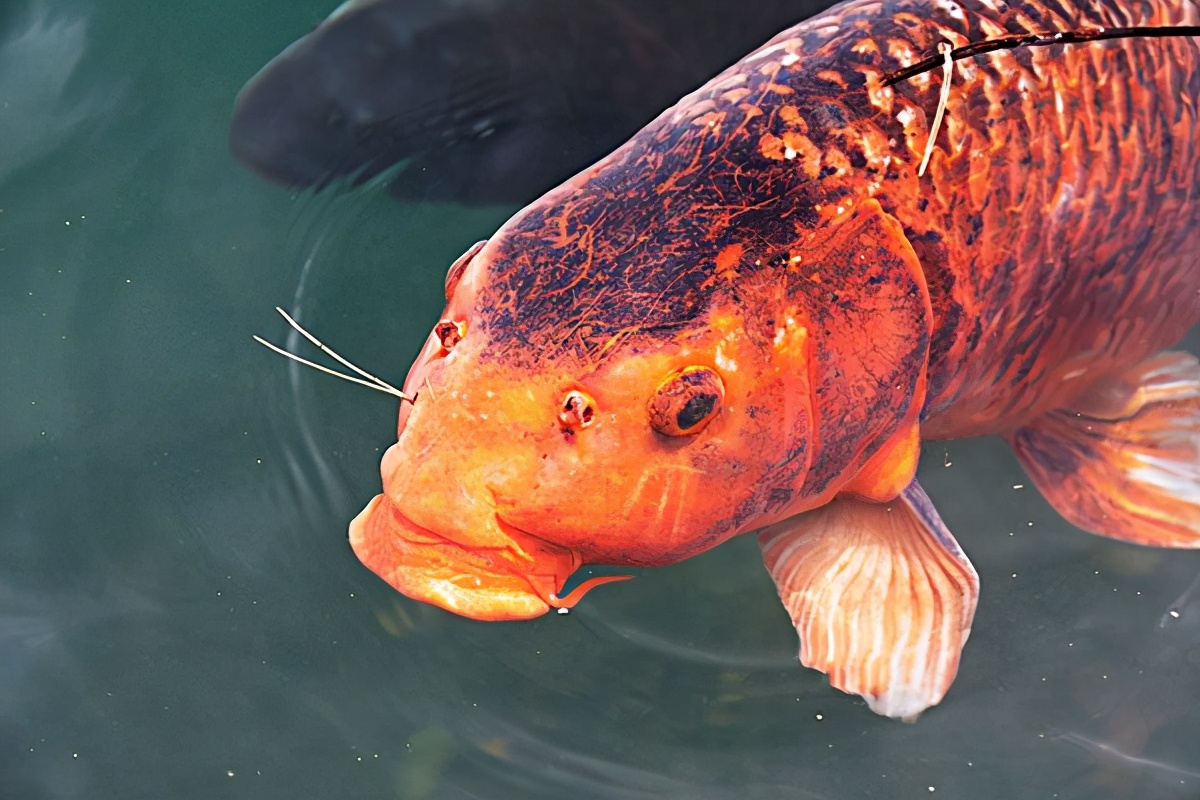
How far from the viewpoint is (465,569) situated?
74.6 inches

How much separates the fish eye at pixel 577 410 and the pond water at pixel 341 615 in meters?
1.31

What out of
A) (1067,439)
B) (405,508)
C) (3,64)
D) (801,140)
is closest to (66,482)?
(3,64)

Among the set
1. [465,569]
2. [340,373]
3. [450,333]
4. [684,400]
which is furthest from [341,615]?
[684,400]

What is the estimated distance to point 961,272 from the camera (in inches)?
78.7

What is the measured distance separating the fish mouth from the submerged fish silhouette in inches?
65.8

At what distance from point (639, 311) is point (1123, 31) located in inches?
40.3

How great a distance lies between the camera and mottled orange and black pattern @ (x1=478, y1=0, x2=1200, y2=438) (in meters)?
1.80

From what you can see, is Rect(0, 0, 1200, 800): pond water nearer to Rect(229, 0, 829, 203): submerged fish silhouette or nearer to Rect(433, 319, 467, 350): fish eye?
Rect(229, 0, 829, 203): submerged fish silhouette

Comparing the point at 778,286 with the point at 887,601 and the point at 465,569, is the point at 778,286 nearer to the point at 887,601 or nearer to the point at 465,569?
the point at 465,569

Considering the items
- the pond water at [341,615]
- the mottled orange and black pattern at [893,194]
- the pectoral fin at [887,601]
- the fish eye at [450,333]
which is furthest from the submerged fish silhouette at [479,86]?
the fish eye at [450,333]

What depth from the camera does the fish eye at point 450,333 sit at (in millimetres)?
1833

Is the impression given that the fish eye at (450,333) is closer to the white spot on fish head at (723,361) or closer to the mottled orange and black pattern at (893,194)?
the mottled orange and black pattern at (893,194)

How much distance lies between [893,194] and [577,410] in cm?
66

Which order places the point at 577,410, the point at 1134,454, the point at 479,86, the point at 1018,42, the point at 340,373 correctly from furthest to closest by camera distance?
the point at 479,86 → the point at 340,373 → the point at 1134,454 → the point at 1018,42 → the point at 577,410
